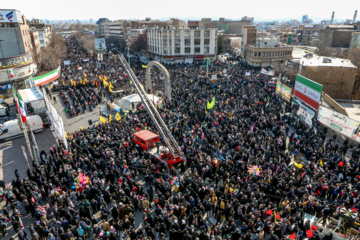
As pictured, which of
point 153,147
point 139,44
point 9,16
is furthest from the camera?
point 139,44

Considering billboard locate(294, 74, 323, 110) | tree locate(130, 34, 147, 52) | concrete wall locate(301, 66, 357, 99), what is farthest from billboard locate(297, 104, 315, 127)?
tree locate(130, 34, 147, 52)

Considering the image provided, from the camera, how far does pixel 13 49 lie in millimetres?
38562

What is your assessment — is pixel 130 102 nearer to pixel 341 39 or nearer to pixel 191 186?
pixel 191 186

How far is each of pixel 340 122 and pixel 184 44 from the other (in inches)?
1924

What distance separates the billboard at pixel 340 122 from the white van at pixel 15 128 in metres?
25.8

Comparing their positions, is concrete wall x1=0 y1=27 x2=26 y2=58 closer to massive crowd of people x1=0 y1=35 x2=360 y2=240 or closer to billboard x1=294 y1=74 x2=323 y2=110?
massive crowd of people x1=0 y1=35 x2=360 y2=240

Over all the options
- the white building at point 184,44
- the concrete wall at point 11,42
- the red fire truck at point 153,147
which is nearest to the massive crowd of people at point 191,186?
the red fire truck at point 153,147

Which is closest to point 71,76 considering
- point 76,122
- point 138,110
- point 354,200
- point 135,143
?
point 76,122

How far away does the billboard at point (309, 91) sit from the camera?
22500mm

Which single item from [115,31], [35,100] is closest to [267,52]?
[35,100]

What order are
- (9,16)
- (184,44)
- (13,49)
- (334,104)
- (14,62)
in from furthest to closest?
(184,44) < (13,49) < (9,16) < (14,62) < (334,104)

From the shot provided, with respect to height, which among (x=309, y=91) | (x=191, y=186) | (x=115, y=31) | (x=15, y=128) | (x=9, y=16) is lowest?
(x=15, y=128)

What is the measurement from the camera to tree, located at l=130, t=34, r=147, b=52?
75.9 meters

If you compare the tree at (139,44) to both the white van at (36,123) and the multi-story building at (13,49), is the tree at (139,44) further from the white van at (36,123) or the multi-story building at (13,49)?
the white van at (36,123)
